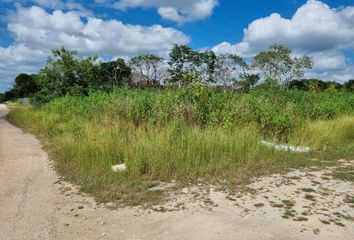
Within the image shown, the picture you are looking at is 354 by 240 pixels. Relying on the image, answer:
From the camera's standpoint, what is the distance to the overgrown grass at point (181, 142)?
22.3 feet

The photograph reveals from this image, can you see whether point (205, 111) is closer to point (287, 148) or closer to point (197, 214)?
point (287, 148)

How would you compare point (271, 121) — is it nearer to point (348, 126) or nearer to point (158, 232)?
point (348, 126)

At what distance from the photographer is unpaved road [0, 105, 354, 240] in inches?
175

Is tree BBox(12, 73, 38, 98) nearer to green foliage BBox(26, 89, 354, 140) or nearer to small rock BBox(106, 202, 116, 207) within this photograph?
green foliage BBox(26, 89, 354, 140)

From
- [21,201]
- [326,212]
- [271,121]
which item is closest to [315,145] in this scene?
[271,121]

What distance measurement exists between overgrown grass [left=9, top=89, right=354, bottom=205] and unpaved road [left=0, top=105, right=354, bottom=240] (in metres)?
0.52

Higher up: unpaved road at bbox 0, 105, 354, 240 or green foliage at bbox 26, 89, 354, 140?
green foliage at bbox 26, 89, 354, 140

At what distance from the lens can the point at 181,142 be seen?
26.2ft

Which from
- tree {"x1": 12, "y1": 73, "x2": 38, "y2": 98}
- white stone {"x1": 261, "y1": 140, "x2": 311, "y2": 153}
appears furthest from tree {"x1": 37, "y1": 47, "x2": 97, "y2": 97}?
tree {"x1": 12, "y1": 73, "x2": 38, "y2": 98}

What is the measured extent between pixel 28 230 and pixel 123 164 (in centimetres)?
287

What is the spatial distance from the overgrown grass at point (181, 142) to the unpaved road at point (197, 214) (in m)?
0.52

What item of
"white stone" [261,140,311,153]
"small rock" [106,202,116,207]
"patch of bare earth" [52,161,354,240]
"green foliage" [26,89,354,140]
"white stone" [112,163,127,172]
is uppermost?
"green foliage" [26,89,354,140]

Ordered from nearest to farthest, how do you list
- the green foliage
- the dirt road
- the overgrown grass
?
the dirt road < the overgrown grass < the green foliage

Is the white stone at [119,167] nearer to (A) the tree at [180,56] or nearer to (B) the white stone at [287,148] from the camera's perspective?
(B) the white stone at [287,148]
